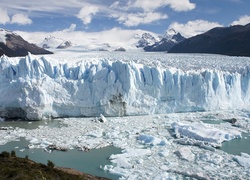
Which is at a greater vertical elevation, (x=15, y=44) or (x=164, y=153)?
(x=15, y=44)

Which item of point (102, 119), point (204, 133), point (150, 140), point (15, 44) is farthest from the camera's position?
point (15, 44)

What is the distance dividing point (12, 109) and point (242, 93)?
1163 cm

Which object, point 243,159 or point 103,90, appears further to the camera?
point 103,90

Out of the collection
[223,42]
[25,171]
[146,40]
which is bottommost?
[25,171]

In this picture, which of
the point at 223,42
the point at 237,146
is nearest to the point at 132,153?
the point at 237,146

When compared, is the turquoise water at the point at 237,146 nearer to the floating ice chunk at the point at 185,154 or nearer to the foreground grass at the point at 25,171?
the floating ice chunk at the point at 185,154

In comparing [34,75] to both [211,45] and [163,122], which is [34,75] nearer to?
[163,122]

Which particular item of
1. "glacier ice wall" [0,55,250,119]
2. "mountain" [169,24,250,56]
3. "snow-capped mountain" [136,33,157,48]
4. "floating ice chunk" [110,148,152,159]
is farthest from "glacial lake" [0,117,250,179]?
"snow-capped mountain" [136,33,157,48]

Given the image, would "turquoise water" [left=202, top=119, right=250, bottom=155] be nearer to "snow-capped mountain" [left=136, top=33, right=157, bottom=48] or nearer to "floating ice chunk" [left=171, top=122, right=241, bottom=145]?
"floating ice chunk" [left=171, top=122, right=241, bottom=145]

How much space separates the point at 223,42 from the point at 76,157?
4282 centimetres

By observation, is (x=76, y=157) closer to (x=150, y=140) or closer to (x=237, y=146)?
(x=150, y=140)

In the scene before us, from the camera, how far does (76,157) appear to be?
32.3 ft

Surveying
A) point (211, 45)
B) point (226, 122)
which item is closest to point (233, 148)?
point (226, 122)

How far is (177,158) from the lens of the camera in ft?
31.4
